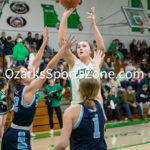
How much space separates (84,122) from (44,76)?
2.37 ft

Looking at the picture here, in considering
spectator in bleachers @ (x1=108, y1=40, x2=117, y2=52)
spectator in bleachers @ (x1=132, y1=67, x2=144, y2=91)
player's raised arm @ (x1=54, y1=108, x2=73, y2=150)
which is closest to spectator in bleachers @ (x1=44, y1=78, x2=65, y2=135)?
spectator in bleachers @ (x1=132, y1=67, x2=144, y2=91)

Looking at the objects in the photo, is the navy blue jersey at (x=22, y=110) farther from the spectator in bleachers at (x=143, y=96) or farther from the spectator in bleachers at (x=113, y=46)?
the spectator in bleachers at (x=113, y=46)

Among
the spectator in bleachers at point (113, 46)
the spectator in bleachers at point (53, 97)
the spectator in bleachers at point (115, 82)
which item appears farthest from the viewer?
the spectator in bleachers at point (113, 46)

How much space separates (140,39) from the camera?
1922cm

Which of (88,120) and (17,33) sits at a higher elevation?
(17,33)

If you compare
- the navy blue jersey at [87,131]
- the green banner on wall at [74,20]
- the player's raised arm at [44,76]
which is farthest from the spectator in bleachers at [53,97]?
the green banner on wall at [74,20]

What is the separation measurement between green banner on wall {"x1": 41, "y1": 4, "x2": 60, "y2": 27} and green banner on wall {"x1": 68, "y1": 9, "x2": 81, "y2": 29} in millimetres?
901

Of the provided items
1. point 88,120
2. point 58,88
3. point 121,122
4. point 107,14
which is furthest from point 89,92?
point 107,14

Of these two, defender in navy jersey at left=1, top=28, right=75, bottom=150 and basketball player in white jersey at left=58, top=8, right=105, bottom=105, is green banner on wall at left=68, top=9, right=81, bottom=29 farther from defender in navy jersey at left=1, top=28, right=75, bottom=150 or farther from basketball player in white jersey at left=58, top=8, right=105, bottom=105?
defender in navy jersey at left=1, top=28, right=75, bottom=150

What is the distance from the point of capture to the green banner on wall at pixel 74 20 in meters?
16.4

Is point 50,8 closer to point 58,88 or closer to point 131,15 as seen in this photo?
point 131,15

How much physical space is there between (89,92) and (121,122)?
28.2ft

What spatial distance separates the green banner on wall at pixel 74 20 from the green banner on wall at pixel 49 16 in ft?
2.96

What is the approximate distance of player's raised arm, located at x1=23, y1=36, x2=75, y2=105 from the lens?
293 cm
